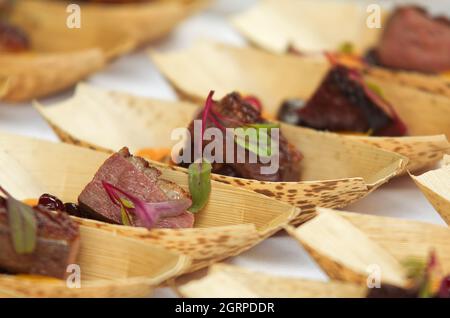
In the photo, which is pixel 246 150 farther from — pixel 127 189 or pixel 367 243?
pixel 367 243

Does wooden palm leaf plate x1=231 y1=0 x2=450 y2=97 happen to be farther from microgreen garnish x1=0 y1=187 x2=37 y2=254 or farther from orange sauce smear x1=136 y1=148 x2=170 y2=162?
microgreen garnish x1=0 y1=187 x2=37 y2=254

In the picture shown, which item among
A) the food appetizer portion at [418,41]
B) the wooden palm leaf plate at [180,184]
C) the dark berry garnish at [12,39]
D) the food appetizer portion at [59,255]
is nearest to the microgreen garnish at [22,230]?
the food appetizer portion at [59,255]

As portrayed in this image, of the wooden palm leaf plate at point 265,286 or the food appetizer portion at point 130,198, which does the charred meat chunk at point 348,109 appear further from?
the wooden palm leaf plate at point 265,286

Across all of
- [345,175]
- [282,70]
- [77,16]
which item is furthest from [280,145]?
[77,16]

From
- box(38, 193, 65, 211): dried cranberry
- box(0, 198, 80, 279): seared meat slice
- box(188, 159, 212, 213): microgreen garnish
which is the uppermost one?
box(188, 159, 212, 213): microgreen garnish

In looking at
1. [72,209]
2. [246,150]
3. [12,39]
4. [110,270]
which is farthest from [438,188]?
[12,39]

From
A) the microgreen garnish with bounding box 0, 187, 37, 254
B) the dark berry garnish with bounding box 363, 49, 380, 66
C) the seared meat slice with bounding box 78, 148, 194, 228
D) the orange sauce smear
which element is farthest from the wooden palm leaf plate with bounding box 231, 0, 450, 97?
the microgreen garnish with bounding box 0, 187, 37, 254

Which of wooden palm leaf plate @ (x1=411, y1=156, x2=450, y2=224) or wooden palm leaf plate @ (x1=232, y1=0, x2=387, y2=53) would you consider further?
wooden palm leaf plate @ (x1=232, y1=0, x2=387, y2=53)
